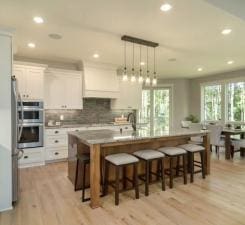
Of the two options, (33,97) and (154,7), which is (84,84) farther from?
(154,7)

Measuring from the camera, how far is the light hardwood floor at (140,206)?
2.35 m

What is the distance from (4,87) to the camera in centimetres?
254

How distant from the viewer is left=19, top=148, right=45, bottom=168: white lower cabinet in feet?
14.6

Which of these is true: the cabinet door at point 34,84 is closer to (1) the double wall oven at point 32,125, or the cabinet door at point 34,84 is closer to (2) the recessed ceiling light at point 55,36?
(1) the double wall oven at point 32,125

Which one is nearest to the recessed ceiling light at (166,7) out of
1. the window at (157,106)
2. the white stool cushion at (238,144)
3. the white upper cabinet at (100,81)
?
the white upper cabinet at (100,81)

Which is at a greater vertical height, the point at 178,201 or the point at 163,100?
the point at 163,100

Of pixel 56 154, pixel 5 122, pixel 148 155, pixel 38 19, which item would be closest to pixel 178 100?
pixel 56 154

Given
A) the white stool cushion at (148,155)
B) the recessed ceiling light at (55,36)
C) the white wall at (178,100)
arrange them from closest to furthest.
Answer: the white stool cushion at (148,155) < the recessed ceiling light at (55,36) < the white wall at (178,100)

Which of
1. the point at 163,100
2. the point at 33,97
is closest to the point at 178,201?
the point at 33,97

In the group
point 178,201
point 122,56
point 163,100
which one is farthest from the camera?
point 163,100

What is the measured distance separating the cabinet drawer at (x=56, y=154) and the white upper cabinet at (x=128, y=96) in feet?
6.84

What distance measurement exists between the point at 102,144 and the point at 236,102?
5.83 meters

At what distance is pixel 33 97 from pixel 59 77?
3.00 ft

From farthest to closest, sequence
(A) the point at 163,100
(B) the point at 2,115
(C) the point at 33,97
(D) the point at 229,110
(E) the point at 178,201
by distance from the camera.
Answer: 1. (A) the point at 163,100
2. (D) the point at 229,110
3. (C) the point at 33,97
4. (E) the point at 178,201
5. (B) the point at 2,115
